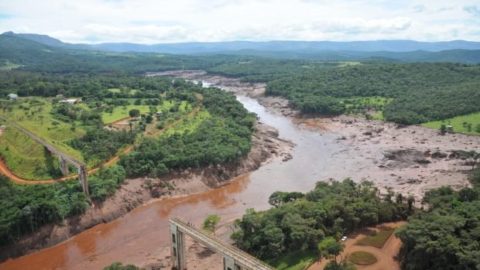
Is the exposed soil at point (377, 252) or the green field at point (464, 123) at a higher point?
the green field at point (464, 123)

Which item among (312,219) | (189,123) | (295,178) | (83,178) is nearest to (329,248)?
(312,219)

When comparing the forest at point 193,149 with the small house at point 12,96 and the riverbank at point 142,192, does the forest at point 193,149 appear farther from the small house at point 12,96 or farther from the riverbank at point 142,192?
the small house at point 12,96

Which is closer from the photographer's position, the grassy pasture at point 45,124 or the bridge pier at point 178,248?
the bridge pier at point 178,248

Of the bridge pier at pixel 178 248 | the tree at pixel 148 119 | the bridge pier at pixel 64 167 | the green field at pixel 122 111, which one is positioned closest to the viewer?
the bridge pier at pixel 178 248

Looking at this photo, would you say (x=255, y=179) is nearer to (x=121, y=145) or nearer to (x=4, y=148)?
(x=121, y=145)

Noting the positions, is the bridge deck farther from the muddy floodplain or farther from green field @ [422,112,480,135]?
green field @ [422,112,480,135]

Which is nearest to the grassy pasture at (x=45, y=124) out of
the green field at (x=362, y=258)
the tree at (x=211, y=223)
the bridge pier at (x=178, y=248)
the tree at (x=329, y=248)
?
the tree at (x=211, y=223)

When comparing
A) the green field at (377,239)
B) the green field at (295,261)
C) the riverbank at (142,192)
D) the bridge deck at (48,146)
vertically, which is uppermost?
the bridge deck at (48,146)

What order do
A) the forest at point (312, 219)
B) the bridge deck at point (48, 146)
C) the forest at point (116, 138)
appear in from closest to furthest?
the forest at point (312, 219), the forest at point (116, 138), the bridge deck at point (48, 146)
